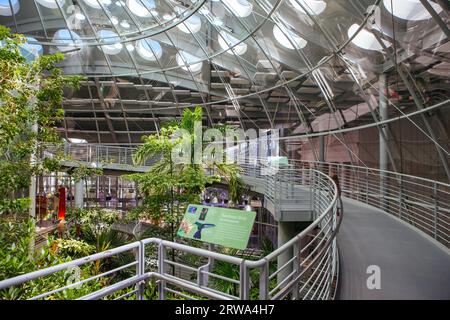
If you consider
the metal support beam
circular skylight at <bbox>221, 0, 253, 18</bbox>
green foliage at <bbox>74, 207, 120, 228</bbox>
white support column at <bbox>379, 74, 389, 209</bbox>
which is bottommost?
green foliage at <bbox>74, 207, 120, 228</bbox>

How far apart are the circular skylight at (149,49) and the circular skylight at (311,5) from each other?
9.11m

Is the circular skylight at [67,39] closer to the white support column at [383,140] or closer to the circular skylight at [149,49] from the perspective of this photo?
the circular skylight at [149,49]

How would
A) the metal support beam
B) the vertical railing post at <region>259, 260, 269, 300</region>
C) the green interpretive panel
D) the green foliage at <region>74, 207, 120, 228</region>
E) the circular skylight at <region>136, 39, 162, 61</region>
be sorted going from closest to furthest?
the vertical railing post at <region>259, 260, 269, 300</region>, the green interpretive panel, the metal support beam, the green foliage at <region>74, 207, 120, 228</region>, the circular skylight at <region>136, 39, 162, 61</region>

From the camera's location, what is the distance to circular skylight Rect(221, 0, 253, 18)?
40.2 feet

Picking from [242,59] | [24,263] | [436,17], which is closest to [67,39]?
[242,59]

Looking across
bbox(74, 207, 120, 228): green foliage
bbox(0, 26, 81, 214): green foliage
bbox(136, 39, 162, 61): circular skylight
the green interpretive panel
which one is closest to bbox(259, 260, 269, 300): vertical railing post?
the green interpretive panel

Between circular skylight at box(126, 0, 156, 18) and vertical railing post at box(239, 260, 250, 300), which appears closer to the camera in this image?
vertical railing post at box(239, 260, 250, 300)

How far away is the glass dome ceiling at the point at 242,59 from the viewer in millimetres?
7160

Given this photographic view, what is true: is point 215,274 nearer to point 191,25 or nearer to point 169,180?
point 169,180

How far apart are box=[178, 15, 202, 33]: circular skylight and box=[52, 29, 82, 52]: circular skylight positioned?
607 cm

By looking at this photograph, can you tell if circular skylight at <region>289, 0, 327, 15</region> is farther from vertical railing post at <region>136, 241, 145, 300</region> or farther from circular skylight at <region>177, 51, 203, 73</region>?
vertical railing post at <region>136, 241, 145, 300</region>

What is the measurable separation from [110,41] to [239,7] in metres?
8.10

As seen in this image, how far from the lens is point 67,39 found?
59.4ft

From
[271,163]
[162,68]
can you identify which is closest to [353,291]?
[271,163]
